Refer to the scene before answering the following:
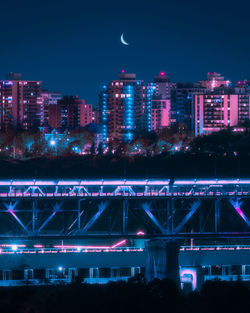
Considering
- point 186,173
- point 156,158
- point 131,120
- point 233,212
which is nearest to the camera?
Result: point 233,212

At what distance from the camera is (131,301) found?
75.1 feet

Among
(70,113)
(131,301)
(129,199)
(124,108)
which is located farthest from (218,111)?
(131,301)

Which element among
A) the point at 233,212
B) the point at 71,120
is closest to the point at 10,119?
the point at 71,120

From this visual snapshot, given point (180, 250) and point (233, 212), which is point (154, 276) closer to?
point (180, 250)

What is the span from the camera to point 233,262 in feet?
113

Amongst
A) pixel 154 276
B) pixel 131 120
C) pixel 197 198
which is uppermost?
pixel 131 120

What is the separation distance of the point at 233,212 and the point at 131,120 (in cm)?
5575

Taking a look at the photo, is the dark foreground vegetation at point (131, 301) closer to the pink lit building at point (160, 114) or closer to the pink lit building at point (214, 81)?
the pink lit building at point (160, 114)

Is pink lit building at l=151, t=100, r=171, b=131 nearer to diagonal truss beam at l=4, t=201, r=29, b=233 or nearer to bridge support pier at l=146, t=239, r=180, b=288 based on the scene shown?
diagonal truss beam at l=4, t=201, r=29, b=233

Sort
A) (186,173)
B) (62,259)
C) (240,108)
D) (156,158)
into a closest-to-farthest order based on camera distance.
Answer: (62,259), (186,173), (156,158), (240,108)

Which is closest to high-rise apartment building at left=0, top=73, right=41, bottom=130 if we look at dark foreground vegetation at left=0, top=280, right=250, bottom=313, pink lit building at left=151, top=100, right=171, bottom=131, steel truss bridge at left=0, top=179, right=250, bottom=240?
pink lit building at left=151, top=100, right=171, bottom=131

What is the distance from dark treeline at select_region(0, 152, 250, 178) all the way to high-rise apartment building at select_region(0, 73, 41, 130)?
4122cm

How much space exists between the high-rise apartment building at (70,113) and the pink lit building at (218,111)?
2418 cm

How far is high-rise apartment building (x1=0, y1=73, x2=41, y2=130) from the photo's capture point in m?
107
